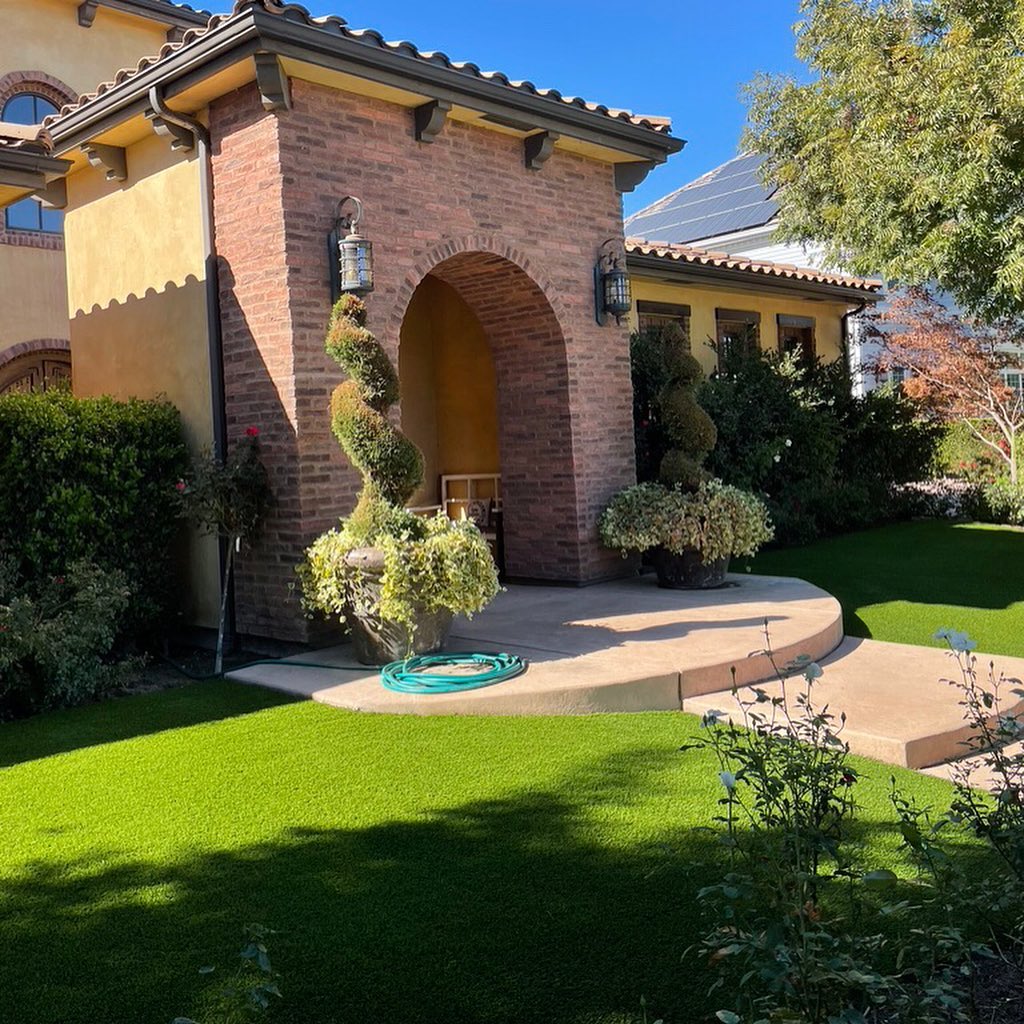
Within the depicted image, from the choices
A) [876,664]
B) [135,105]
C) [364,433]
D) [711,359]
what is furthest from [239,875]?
[711,359]

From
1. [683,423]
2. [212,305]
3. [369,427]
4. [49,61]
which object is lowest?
[369,427]

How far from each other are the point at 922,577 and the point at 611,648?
4.95m

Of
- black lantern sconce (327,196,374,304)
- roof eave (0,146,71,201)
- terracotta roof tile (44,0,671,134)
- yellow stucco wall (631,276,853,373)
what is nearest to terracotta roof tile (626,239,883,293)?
yellow stucco wall (631,276,853,373)

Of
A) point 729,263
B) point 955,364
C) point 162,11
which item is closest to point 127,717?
point 729,263

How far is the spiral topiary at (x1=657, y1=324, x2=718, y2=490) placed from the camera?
29.4 ft

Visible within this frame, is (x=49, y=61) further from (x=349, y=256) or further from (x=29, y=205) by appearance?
(x=349, y=256)

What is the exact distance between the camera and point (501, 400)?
970 centimetres

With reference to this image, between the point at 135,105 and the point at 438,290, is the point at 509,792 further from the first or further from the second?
the point at 438,290

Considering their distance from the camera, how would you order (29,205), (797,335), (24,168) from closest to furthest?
(24,168)
(29,205)
(797,335)

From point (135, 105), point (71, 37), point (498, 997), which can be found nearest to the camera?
point (498, 997)

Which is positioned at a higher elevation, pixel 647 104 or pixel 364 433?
pixel 647 104

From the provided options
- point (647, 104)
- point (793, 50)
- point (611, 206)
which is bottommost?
point (611, 206)

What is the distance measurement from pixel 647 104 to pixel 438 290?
2955 mm

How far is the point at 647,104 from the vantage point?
934 centimetres
